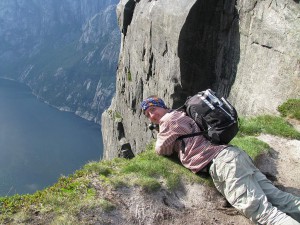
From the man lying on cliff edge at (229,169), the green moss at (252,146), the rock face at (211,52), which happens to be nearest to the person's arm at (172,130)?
the man lying on cliff edge at (229,169)

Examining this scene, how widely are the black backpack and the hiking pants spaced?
518mm

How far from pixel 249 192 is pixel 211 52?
1248 inches

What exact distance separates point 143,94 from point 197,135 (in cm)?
4171

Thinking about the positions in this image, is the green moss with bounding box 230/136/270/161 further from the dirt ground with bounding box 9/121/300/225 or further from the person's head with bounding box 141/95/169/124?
the person's head with bounding box 141/95/169/124

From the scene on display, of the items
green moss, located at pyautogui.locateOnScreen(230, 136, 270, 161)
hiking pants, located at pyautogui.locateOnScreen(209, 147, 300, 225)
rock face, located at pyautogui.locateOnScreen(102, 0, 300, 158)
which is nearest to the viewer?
hiking pants, located at pyautogui.locateOnScreen(209, 147, 300, 225)

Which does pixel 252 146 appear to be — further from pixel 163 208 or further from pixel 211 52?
pixel 211 52

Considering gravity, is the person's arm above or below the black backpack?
below

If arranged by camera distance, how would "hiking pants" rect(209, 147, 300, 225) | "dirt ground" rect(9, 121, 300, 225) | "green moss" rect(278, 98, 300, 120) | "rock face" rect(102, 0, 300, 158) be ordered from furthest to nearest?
"rock face" rect(102, 0, 300, 158) < "green moss" rect(278, 98, 300, 120) < "dirt ground" rect(9, 121, 300, 225) < "hiking pants" rect(209, 147, 300, 225)

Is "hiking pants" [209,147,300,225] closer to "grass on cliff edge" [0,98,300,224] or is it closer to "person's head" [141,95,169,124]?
"grass on cliff edge" [0,98,300,224]

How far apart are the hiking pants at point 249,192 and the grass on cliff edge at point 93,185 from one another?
156cm

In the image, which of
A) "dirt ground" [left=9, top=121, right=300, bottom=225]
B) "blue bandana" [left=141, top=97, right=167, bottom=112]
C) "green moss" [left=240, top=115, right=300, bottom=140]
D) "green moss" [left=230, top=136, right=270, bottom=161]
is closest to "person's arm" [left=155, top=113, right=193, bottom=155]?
"blue bandana" [left=141, top=97, right=167, bottom=112]

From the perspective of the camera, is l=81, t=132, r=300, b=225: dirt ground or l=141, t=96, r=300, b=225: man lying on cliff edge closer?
l=141, t=96, r=300, b=225: man lying on cliff edge

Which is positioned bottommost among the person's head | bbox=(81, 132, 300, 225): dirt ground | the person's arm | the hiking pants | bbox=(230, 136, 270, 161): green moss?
bbox=(81, 132, 300, 225): dirt ground

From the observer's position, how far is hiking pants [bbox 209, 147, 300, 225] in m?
9.76
